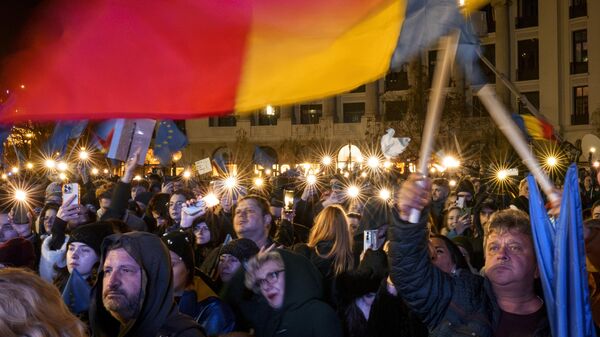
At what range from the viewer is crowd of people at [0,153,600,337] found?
3170 millimetres

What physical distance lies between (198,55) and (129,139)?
6.78ft

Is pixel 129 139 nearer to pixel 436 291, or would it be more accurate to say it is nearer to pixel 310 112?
pixel 436 291

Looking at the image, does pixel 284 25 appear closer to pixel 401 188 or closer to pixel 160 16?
pixel 160 16

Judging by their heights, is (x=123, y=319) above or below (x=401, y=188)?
below

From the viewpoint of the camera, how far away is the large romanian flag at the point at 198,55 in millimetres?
4359

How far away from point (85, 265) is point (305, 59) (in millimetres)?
2024

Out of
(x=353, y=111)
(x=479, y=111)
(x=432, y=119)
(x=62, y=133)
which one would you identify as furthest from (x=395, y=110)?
(x=432, y=119)

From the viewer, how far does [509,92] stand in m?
45.7

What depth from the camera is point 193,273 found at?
4480 millimetres

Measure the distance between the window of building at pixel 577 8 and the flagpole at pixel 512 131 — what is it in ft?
160

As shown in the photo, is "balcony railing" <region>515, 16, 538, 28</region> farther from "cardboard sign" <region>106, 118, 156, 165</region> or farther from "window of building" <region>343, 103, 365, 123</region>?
"cardboard sign" <region>106, 118, 156, 165</region>

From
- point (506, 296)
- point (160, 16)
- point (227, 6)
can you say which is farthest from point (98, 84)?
point (506, 296)

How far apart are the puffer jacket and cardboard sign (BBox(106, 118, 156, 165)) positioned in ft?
11.1

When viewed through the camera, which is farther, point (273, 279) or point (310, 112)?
point (310, 112)
